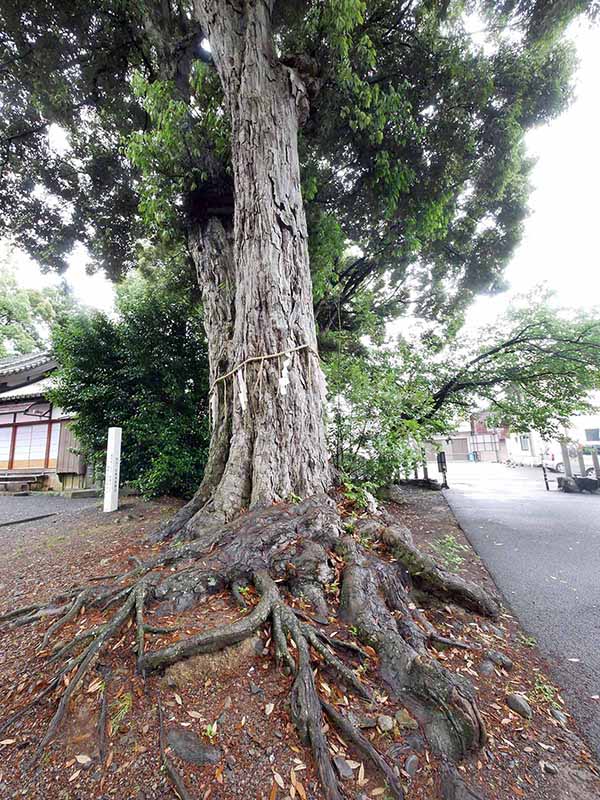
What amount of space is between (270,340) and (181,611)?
2.25m

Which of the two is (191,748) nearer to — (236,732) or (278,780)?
(236,732)

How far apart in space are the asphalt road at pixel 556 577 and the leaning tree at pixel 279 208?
50cm

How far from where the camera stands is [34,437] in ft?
37.1

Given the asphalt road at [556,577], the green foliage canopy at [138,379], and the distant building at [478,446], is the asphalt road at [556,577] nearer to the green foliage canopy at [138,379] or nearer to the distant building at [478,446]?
the green foliage canopy at [138,379]

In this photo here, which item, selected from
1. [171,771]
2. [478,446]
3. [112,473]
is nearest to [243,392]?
[171,771]

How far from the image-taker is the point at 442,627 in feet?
7.31

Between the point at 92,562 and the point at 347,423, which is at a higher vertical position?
the point at 347,423

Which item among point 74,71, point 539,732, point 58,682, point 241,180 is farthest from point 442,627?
point 74,71

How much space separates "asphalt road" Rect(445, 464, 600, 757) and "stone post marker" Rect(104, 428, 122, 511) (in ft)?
17.3

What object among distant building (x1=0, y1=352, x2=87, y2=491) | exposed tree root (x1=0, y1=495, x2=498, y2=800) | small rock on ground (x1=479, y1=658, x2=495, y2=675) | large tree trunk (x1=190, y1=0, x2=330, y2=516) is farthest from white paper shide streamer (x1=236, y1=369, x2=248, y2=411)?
distant building (x1=0, y1=352, x2=87, y2=491)

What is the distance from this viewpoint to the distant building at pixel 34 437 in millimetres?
10375

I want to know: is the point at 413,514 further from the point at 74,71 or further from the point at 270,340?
the point at 74,71

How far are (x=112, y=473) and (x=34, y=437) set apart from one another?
7.98 meters

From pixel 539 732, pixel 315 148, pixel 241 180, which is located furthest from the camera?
pixel 315 148
